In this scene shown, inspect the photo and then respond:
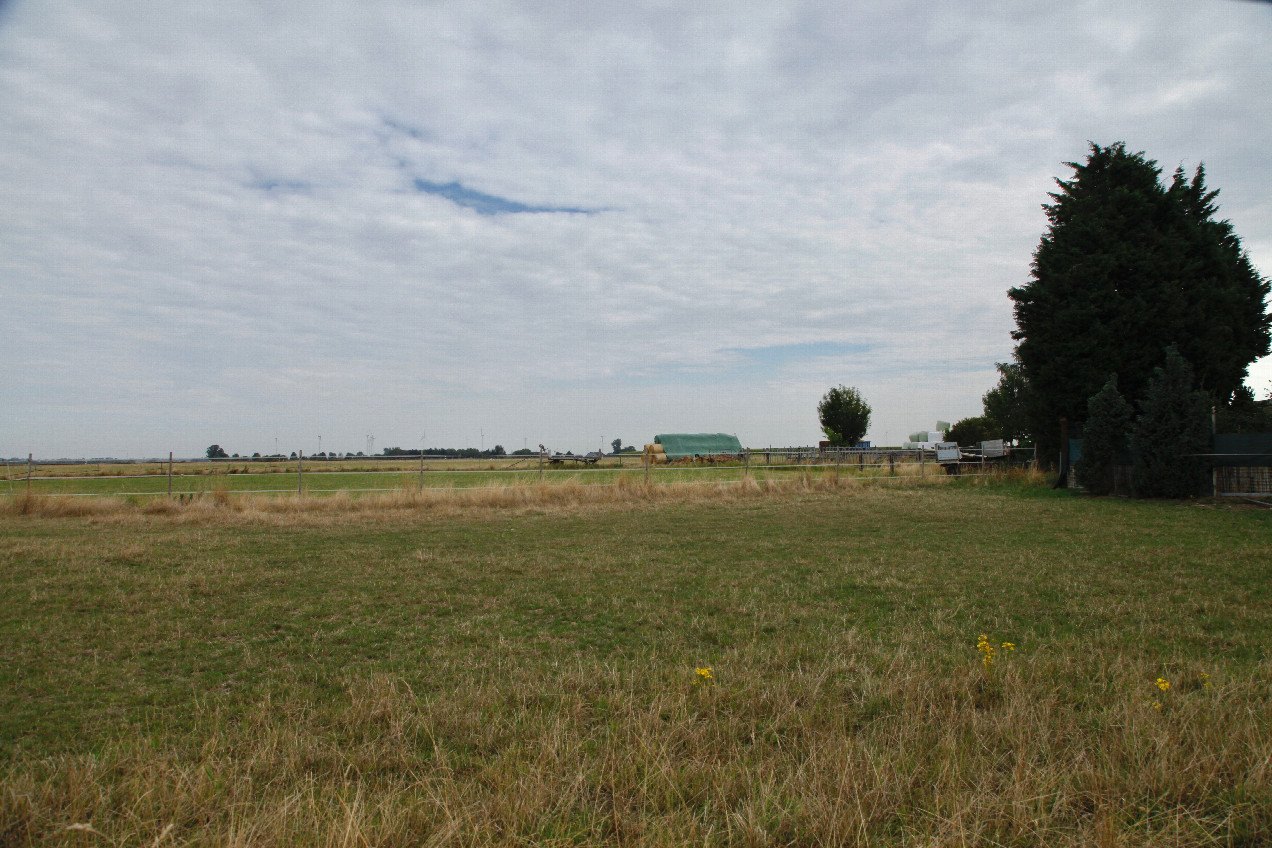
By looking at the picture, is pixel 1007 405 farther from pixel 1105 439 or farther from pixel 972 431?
pixel 1105 439

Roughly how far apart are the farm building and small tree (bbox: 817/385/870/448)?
1038 cm

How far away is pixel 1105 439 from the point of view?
2127 cm

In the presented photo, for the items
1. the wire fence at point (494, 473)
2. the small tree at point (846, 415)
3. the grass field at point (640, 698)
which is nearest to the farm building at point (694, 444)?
the small tree at point (846, 415)

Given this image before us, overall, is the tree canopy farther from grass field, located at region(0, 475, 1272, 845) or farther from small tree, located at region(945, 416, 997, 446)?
small tree, located at region(945, 416, 997, 446)

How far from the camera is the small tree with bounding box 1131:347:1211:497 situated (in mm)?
18766

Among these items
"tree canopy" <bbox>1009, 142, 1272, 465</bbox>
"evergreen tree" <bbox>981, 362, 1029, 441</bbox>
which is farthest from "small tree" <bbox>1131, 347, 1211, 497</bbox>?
"evergreen tree" <bbox>981, 362, 1029, 441</bbox>

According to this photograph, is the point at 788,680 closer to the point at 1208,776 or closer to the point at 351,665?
the point at 1208,776

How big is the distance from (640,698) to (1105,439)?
22.1 m

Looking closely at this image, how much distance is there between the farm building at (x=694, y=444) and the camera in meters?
78.4

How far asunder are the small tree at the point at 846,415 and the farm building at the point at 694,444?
34.0ft

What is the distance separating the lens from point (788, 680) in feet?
14.9

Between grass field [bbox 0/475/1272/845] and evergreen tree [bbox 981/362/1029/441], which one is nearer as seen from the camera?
grass field [bbox 0/475/1272/845]

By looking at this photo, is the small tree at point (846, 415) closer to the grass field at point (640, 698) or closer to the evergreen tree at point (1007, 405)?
the evergreen tree at point (1007, 405)

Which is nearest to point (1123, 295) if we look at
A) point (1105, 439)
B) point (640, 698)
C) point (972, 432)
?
point (1105, 439)
